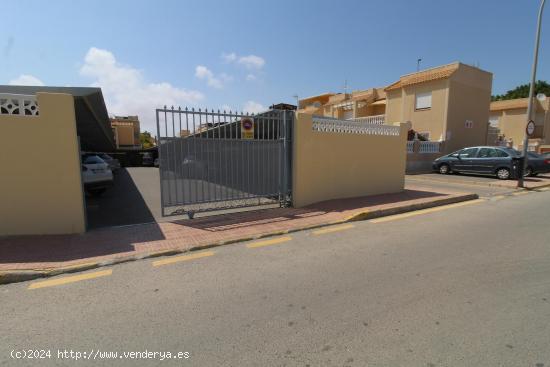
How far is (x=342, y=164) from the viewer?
8.12 m

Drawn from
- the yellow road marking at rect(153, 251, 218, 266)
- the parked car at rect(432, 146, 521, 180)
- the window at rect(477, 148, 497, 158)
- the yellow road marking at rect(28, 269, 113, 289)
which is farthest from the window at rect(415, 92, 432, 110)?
the yellow road marking at rect(28, 269, 113, 289)

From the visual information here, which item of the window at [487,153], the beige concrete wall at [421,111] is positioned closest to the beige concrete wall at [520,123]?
the beige concrete wall at [421,111]

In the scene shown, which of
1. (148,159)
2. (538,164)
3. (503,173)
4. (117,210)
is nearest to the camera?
(117,210)

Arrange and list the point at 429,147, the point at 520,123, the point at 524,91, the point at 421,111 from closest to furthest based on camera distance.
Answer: the point at 429,147
the point at 421,111
the point at 520,123
the point at 524,91

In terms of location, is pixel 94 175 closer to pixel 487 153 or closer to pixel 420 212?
pixel 420 212

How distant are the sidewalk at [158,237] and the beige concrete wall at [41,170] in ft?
0.92

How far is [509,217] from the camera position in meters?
6.60

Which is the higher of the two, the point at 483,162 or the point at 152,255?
the point at 483,162

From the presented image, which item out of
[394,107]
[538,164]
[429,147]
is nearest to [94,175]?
[429,147]

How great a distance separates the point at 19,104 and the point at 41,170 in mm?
1064

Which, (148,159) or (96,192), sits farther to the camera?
(148,159)

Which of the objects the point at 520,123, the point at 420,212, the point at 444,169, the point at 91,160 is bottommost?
the point at 420,212

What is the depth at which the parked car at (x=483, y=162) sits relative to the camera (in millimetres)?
13115

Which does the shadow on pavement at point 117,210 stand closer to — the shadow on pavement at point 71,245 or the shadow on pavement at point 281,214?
the shadow on pavement at point 71,245
